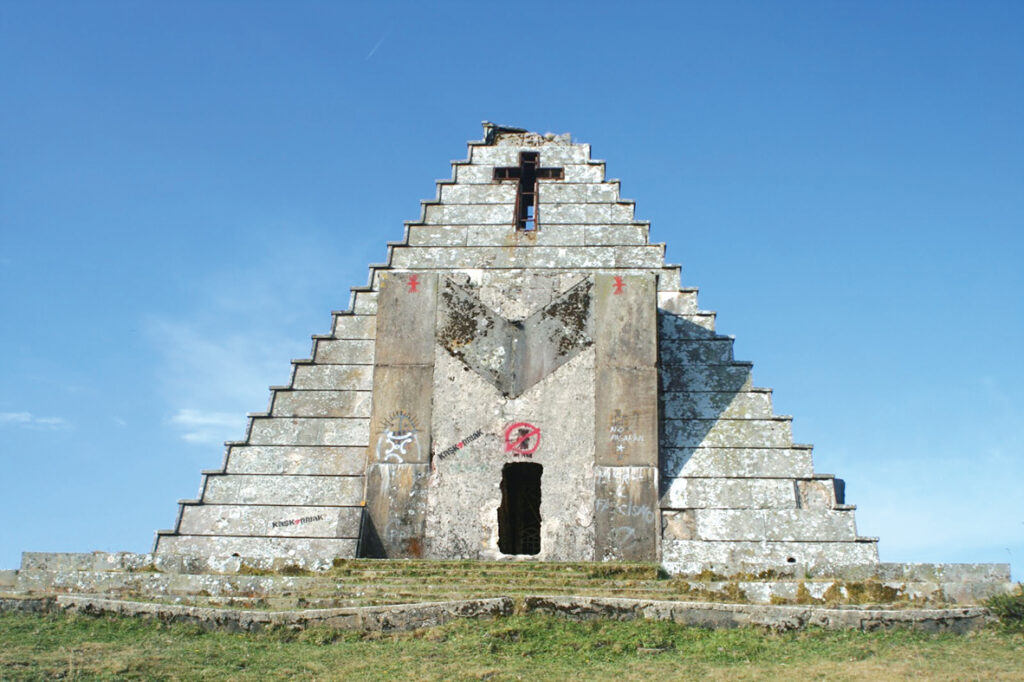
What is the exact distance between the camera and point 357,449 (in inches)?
591

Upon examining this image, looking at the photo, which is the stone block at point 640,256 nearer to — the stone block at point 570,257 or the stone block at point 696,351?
the stone block at point 570,257

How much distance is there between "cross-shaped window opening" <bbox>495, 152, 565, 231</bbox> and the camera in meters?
18.5

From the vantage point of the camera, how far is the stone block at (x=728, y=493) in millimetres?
14289

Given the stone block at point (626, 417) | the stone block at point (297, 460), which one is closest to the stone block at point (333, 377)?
the stone block at point (297, 460)

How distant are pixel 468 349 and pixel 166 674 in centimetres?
831

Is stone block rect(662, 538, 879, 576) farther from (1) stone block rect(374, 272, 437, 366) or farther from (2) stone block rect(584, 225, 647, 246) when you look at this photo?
(2) stone block rect(584, 225, 647, 246)

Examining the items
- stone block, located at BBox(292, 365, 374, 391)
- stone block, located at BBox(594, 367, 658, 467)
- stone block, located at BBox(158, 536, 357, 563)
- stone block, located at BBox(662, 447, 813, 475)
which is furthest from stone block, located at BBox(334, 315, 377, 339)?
stone block, located at BBox(662, 447, 813, 475)

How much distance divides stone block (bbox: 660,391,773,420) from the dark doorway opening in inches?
92.9

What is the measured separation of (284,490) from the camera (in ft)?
48.1

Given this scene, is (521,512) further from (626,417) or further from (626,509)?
(626,417)

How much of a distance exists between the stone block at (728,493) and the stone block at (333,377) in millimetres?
4961

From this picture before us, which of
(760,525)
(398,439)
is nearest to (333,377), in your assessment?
(398,439)

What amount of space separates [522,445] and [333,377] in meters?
3.35

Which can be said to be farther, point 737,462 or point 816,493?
point 737,462
